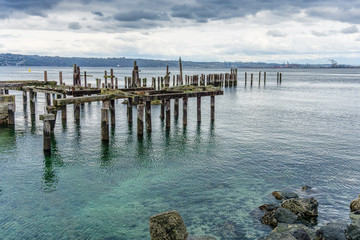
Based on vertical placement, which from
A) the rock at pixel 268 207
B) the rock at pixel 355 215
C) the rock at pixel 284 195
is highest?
the rock at pixel 284 195

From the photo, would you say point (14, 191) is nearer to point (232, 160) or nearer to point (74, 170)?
point (74, 170)

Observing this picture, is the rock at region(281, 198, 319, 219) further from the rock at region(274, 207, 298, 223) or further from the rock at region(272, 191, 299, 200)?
the rock at region(272, 191, 299, 200)

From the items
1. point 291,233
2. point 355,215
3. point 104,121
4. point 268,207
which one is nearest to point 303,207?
point 268,207

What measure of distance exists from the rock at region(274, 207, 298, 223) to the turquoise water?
2.31 ft

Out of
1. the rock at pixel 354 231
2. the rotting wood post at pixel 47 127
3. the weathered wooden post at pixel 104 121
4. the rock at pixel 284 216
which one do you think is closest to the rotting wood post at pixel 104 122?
the weathered wooden post at pixel 104 121

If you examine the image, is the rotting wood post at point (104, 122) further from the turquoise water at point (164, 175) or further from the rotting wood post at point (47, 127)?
the rotting wood post at point (47, 127)

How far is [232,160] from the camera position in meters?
19.1

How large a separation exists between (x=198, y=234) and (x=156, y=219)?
6.13ft

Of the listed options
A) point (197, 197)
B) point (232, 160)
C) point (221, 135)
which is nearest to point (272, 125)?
point (221, 135)

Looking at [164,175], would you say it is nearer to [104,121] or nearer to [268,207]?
[268,207]

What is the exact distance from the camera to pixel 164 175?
16531 mm

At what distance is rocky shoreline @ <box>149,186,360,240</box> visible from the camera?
32.4 feet

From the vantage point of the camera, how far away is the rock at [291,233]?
9.80 m

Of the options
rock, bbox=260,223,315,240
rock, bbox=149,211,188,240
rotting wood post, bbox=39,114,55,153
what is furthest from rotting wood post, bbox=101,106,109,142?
rock, bbox=260,223,315,240
